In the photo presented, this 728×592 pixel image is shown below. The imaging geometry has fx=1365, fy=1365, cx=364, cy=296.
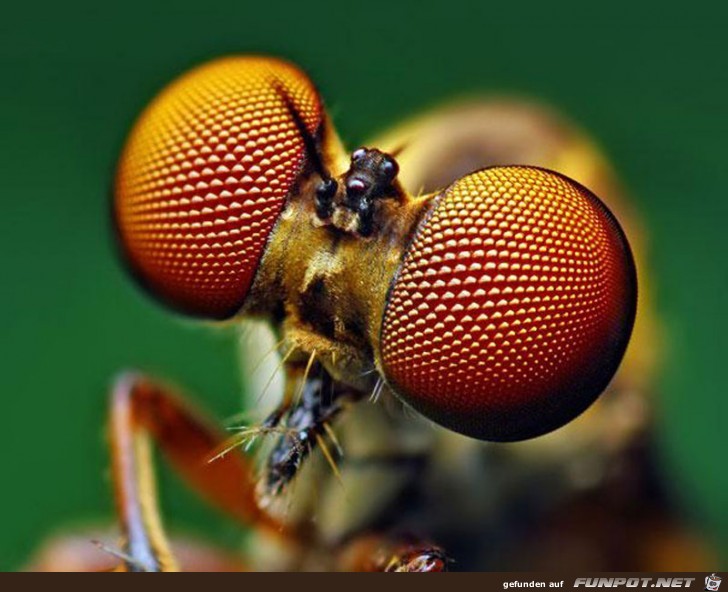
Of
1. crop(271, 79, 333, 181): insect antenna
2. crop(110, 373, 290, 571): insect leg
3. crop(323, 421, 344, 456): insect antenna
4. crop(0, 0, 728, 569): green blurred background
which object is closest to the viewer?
crop(271, 79, 333, 181): insect antenna

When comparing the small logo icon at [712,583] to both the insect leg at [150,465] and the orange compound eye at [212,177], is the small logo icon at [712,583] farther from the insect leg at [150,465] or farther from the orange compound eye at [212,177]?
the orange compound eye at [212,177]

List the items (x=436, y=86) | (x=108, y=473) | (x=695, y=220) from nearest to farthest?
(x=108, y=473)
(x=695, y=220)
(x=436, y=86)

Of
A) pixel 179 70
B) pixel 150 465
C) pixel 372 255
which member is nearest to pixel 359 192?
pixel 372 255

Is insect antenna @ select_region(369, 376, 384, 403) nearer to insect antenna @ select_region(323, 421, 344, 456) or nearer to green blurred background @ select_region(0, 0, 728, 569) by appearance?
insect antenna @ select_region(323, 421, 344, 456)

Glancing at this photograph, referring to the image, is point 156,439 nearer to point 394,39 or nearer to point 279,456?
point 279,456

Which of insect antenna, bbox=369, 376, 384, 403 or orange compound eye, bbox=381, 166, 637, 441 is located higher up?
orange compound eye, bbox=381, 166, 637, 441

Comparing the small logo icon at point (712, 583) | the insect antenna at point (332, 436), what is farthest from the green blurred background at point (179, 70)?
the insect antenna at point (332, 436)

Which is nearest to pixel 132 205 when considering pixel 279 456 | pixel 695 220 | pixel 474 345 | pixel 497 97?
pixel 279 456

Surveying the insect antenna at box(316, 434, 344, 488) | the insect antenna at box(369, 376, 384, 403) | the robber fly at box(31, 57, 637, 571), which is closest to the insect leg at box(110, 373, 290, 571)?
the robber fly at box(31, 57, 637, 571)
